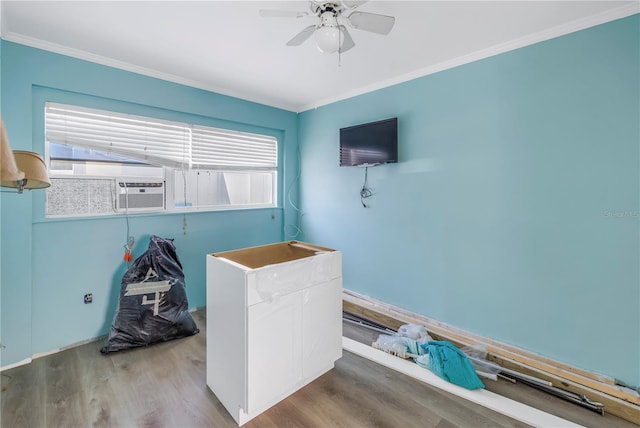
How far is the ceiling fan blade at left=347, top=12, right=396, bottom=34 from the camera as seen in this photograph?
5.40ft

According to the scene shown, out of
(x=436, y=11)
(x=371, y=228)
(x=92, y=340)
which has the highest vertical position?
(x=436, y=11)

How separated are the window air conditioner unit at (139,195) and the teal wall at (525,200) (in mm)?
2285

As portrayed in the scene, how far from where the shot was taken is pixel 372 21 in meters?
1.70

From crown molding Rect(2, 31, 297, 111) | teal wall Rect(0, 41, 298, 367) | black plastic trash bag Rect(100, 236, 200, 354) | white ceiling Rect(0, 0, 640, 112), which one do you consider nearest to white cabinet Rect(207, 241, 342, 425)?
black plastic trash bag Rect(100, 236, 200, 354)

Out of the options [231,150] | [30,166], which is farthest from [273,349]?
[231,150]

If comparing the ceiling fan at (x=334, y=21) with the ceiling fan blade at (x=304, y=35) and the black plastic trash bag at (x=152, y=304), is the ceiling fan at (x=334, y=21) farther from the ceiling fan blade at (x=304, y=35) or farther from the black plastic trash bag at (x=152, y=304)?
the black plastic trash bag at (x=152, y=304)

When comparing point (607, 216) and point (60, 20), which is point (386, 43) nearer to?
point (607, 216)

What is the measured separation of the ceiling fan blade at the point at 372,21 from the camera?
1646 millimetres

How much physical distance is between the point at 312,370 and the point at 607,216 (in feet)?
7.54

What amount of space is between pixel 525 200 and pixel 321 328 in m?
1.88

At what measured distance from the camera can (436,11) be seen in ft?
6.42

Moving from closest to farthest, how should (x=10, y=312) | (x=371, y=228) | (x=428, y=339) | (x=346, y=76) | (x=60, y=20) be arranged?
(x=60, y=20), (x=10, y=312), (x=428, y=339), (x=346, y=76), (x=371, y=228)

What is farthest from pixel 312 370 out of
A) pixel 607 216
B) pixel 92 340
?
pixel 607 216

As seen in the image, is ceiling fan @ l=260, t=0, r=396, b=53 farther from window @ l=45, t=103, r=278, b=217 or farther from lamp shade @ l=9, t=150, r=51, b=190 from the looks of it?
window @ l=45, t=103, r=278, b=217
